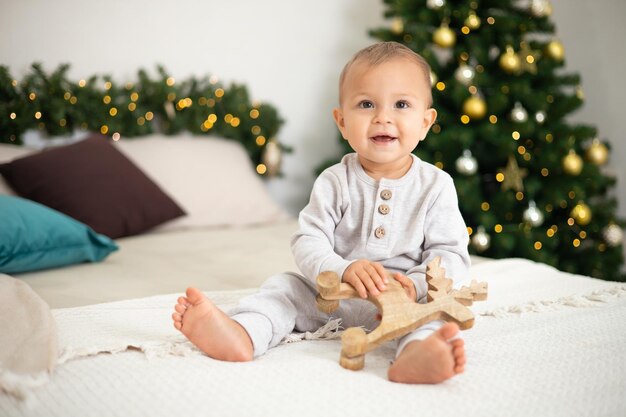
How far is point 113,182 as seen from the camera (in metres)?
2.05

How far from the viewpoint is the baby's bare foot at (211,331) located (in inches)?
34.7

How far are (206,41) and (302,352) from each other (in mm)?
2166

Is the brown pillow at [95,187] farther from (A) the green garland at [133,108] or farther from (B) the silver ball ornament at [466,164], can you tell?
(B) the silver ball ornament at [466,164]

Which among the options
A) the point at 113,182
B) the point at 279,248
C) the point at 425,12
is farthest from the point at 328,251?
the point at 425,12

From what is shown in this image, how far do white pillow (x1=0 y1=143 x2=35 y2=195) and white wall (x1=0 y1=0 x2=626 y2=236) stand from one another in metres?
0.35

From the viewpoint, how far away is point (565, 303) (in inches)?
47.1

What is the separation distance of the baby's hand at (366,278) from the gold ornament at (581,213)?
1751 mm

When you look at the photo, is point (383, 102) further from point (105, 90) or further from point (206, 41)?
point (206, 41)

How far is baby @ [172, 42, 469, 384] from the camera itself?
1048 millimetres

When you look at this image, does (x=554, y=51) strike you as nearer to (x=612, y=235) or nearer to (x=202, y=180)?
(x=612, y=235)

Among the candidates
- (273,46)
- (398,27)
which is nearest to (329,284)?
(398,27)

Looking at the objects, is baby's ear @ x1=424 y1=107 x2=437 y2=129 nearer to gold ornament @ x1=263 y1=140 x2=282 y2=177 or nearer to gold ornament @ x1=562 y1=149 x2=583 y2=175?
gold ornament @ x1=562 y1=149 x2=583 y2=175

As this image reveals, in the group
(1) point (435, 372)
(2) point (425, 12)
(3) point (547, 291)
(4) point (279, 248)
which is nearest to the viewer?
(1) point (435, 372)

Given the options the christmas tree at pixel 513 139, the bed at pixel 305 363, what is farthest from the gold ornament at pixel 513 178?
the bed at pixel 305 363
